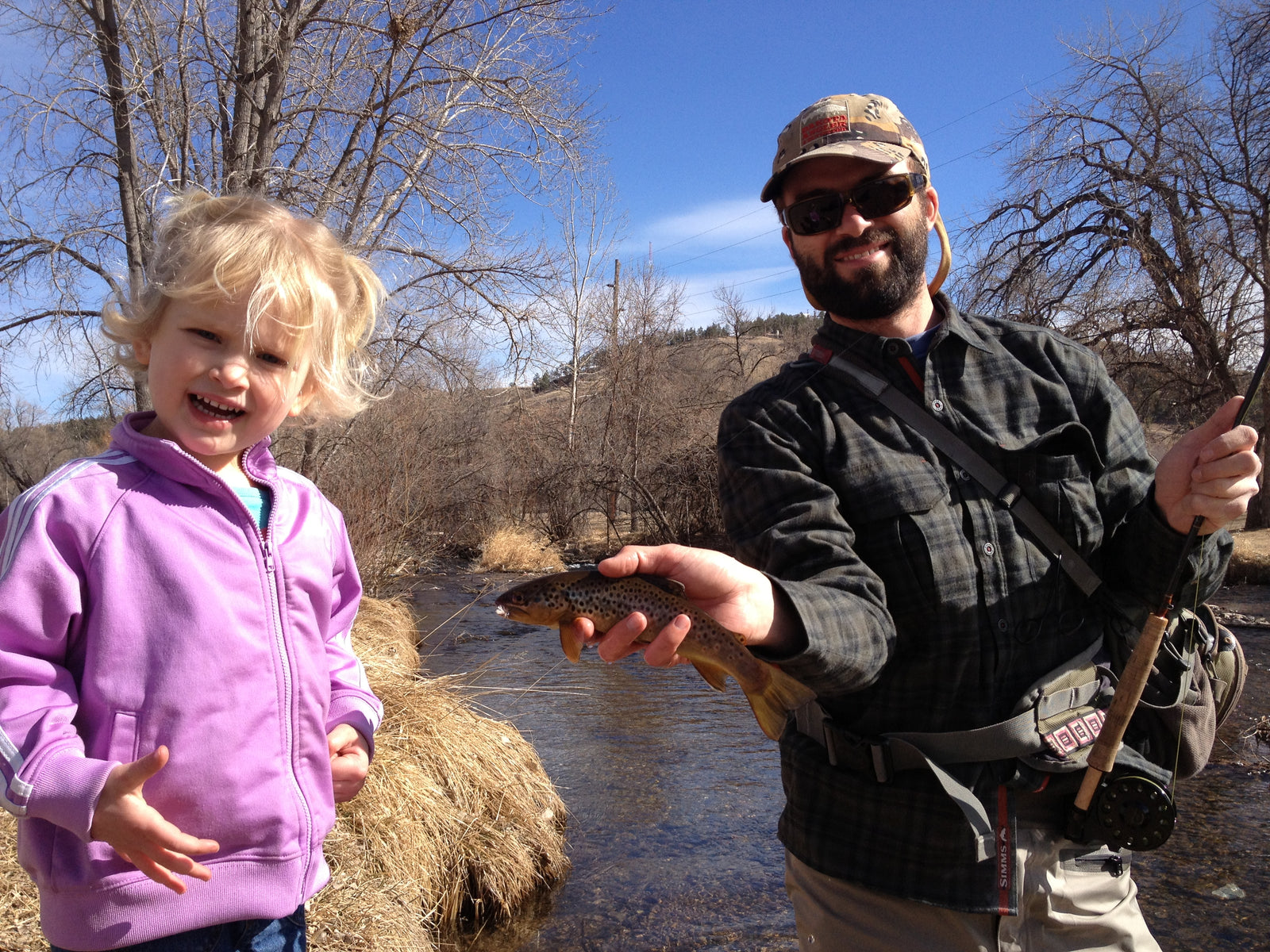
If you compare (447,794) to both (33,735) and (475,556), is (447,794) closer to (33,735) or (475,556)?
(33,735)

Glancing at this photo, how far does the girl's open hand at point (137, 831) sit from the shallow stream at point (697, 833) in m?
4.22

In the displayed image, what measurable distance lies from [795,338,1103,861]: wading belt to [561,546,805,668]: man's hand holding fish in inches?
15.0

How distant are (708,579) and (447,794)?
4467mm

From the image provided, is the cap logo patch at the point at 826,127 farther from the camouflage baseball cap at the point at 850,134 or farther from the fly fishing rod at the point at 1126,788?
the fly fishing rod at the point at 1126,788

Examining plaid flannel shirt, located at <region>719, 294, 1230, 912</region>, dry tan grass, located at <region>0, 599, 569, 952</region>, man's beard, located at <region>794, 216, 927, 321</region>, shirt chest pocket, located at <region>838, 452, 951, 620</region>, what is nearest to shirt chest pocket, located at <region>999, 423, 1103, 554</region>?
plaid flannel shirt, located at <region>719, 294, 1230, 912</region>

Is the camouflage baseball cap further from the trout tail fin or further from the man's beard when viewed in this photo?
the trout tail fin

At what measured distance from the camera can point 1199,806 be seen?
24.6 ft

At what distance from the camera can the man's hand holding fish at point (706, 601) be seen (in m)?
1.85

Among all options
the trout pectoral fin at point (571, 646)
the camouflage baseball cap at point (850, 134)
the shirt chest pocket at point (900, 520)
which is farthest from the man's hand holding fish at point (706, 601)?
the camouflage baseball cap at point (850, 134)

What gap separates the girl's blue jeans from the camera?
6.15 feet

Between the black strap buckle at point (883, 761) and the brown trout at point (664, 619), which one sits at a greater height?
the brown trout at point (664, 619)

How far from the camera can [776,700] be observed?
7.02 ft

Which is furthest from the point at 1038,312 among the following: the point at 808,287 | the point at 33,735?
the point at 33,735

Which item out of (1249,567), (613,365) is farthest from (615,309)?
(1249,567)
